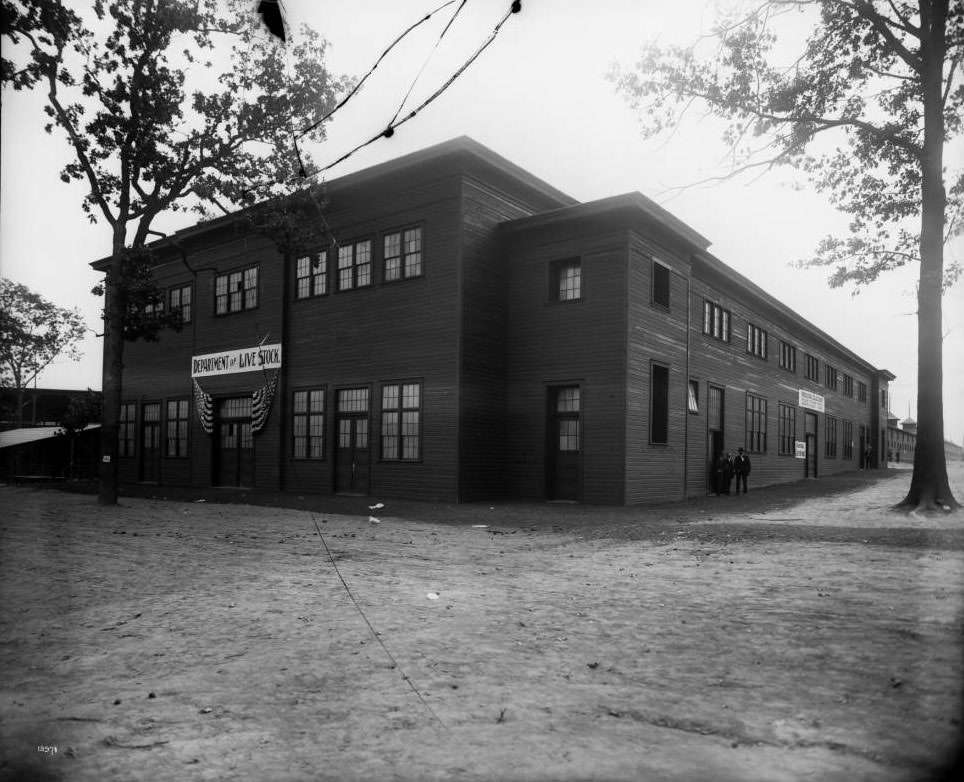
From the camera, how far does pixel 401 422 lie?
22.4m

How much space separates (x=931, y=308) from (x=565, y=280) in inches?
364

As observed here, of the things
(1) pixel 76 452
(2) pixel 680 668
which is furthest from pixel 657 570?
(1) pixel 76 452

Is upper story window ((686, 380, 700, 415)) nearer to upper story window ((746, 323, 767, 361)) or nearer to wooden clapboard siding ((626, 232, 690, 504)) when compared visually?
wooden clapboard siding ((626, 232, 690, 504))

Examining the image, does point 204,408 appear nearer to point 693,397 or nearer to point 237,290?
point 237,290

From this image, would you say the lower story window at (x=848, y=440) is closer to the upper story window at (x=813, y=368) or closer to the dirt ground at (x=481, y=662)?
the upper story window at (x=813, y=368)

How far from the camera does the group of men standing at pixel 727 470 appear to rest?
2650 cm

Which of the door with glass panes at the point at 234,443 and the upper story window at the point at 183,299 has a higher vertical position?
the upper story window at the point at 183,299

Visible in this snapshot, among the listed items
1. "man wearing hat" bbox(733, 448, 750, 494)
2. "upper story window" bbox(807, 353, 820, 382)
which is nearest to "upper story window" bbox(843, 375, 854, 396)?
"upper story window" bbox(807, 353, 820, 382)

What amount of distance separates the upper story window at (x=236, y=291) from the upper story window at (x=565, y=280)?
11.3m

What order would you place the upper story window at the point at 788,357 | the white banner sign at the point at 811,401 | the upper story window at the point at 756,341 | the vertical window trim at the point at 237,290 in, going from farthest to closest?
the white banner sign at the point at 811,401, the upper story window at the point at 788,357, the upper story window at the point at 756,341, the vertical window trim at the point at 237,290

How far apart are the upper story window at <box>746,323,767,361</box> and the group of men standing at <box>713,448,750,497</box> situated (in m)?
6.65

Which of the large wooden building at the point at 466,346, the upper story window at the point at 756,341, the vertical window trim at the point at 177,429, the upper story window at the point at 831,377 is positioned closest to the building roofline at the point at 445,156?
the large wooden building at the point at 466,346

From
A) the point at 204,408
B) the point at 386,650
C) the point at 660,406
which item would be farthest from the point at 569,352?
the point at 386,650

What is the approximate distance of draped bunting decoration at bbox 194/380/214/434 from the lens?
2895 centimetres
